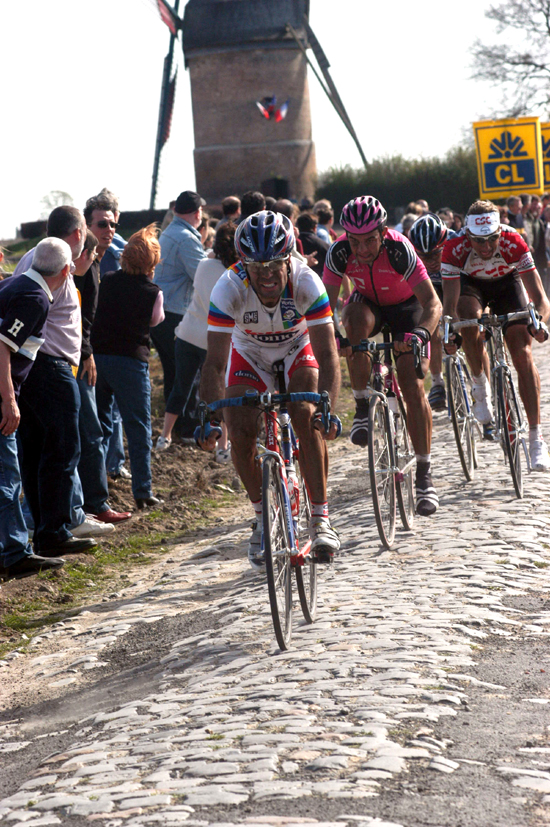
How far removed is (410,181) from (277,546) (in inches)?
1993

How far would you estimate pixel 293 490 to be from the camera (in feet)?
19.9

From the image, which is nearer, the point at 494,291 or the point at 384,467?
the point at 384,467

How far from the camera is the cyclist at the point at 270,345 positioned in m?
6.07

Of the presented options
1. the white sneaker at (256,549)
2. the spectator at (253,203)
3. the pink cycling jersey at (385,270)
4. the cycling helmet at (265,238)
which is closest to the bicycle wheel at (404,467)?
the pink cycling jersey at (385,270)

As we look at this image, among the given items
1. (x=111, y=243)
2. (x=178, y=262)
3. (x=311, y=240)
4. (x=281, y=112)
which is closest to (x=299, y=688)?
(x=111, y=243)

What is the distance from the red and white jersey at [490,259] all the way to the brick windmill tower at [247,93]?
128 ft

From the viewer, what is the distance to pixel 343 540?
28.1 ft

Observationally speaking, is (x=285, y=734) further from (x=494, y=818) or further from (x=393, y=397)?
(x=393, y=397)

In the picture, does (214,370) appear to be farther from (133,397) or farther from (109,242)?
(109,242)

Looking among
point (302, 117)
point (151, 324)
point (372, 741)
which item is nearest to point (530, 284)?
point (151, 324)

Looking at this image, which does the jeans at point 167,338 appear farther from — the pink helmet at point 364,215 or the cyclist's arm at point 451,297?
the pink helmet at point 364,215

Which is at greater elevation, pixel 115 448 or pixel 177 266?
pixel 177 266

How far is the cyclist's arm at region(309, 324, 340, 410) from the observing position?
20.0ft

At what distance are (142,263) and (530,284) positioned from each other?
11.2 ft
